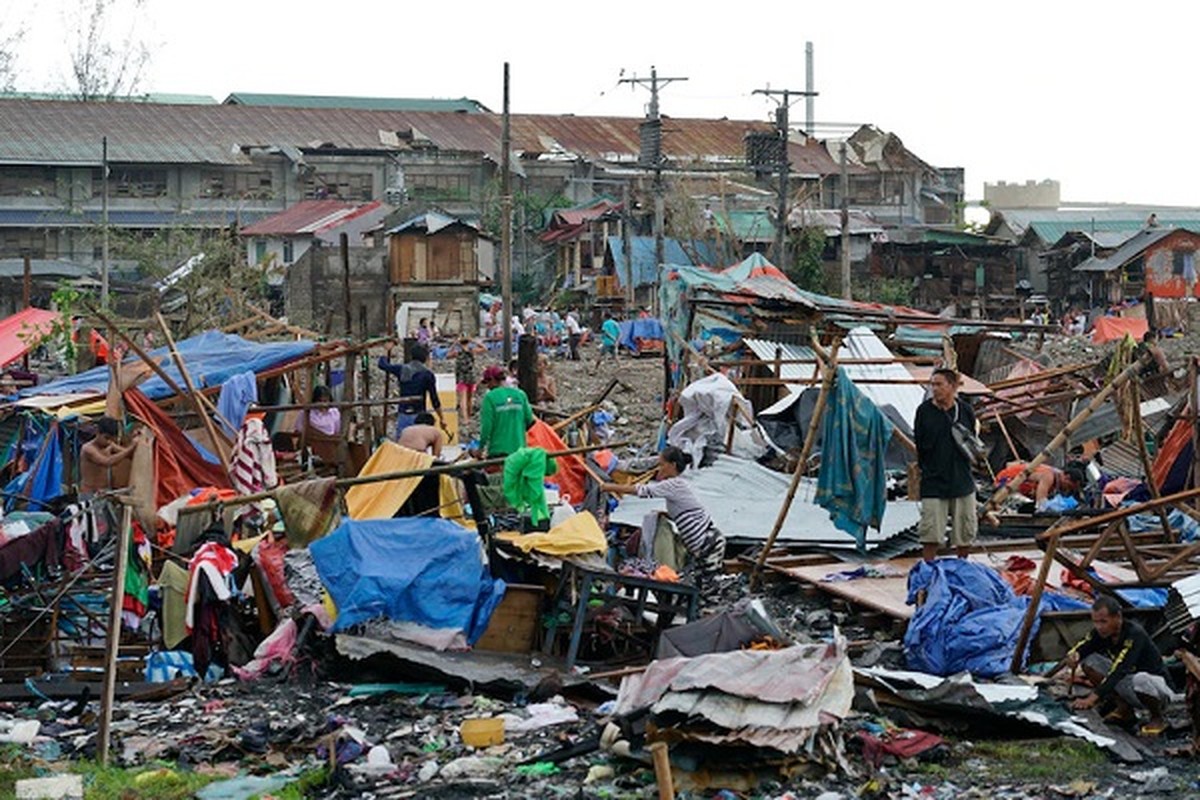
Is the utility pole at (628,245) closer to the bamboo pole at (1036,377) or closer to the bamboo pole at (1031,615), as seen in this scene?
the bamboo pole at (1036,377)

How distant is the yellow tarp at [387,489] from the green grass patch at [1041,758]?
4.77m

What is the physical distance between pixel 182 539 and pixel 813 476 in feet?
17.9

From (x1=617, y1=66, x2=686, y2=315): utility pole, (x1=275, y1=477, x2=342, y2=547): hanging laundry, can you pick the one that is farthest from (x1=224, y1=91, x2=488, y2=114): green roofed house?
(x1=275, y1=477, x2=342, y2=547): hanging laundry

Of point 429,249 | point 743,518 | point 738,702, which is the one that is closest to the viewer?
point 738,702

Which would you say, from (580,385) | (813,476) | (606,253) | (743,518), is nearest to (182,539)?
(743,518)

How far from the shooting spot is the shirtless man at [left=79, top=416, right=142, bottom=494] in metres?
12.6

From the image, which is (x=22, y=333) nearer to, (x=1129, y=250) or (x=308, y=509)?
(x=308, y=509)

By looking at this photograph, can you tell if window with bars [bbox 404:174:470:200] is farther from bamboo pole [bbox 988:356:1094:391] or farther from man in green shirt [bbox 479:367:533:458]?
man in green shirt [bbox 479:367:533:458]

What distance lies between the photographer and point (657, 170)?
38938 mm

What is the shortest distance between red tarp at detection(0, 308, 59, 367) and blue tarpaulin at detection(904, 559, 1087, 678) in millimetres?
14719

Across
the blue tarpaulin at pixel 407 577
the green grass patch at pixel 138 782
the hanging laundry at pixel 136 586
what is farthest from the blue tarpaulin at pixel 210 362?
the green grass patch at pixel 138 782

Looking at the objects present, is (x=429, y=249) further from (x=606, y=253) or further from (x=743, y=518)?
(x=743, y=518)

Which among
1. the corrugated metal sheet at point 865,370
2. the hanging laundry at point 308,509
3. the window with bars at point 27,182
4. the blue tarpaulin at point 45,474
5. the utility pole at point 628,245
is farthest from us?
the window with bars at point 27,182

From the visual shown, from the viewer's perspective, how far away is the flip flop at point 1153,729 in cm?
759
